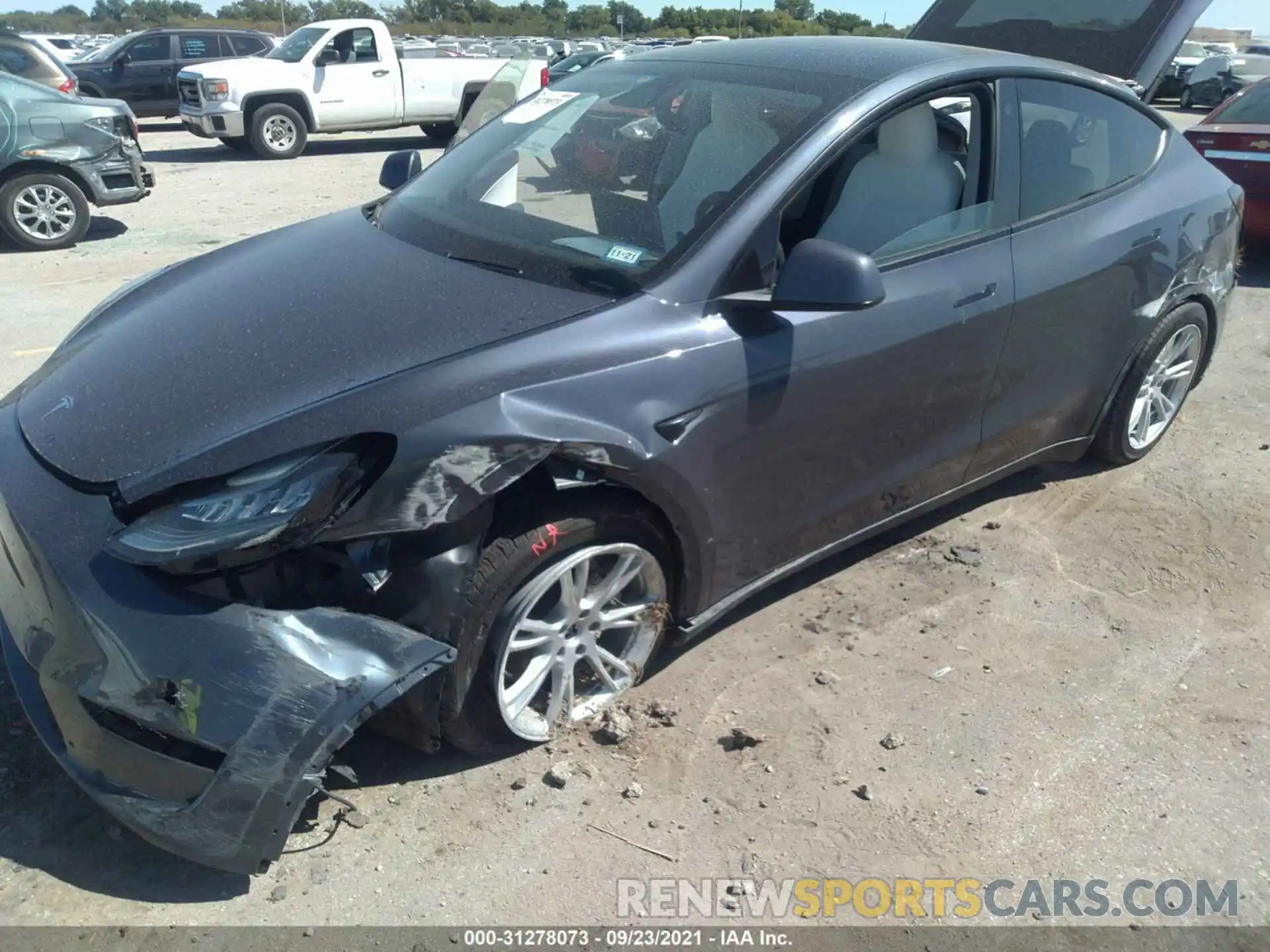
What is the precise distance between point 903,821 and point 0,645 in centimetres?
245

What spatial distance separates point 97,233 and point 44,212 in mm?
680

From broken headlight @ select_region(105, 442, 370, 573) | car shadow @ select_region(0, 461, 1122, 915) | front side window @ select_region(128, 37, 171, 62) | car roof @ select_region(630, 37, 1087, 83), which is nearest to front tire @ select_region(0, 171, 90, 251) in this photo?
car roof @ select_region(630, 37, 1087, 83)

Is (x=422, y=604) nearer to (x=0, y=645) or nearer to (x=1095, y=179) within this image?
(x=0, y=645)

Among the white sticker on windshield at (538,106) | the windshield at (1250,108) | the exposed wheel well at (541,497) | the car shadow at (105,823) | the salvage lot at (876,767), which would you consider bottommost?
the salvage lot at (876,767)

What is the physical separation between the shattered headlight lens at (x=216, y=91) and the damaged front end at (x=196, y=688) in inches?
559

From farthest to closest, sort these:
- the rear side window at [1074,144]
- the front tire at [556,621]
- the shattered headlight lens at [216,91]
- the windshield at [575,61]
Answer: the windshield at [575,61]
the shattered headlight lens at [216,91]
the rear side window at [1074,144]
the front tire at [556,621]

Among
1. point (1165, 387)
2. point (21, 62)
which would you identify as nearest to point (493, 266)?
point (1165, 387)

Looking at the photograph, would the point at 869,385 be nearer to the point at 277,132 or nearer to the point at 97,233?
the point at 97,233

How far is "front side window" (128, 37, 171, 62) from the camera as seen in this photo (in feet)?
58.3

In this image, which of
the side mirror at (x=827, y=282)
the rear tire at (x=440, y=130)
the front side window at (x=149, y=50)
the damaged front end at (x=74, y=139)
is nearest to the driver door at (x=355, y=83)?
the rear tire at (x=440, y=130)

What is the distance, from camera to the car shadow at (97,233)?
905cm

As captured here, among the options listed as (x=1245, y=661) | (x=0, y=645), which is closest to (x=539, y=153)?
(x=0, y=645)

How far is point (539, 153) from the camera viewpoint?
3.68 m

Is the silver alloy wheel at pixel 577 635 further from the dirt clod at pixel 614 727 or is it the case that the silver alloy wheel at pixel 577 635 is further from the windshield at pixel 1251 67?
the windshield at pixel 1251 67
